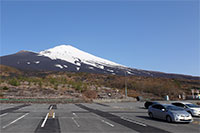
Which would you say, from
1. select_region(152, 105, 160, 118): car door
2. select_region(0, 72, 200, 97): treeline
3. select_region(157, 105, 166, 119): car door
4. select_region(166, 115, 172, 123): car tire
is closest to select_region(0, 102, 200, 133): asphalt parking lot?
select_region(166, 115, 172, 123): car tire

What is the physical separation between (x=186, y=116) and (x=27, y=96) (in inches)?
1627

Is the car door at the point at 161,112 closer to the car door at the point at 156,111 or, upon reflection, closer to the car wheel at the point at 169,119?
the car door at the point at 156,111

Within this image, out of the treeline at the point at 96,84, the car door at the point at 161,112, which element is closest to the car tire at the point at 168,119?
the car door at the point at 161,112

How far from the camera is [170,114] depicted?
17062 millimetres

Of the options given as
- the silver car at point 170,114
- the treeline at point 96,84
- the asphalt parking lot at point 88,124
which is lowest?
the asphalt parking lot at point 88,124

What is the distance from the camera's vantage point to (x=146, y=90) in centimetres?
8000

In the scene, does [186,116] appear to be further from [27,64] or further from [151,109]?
[27,64]

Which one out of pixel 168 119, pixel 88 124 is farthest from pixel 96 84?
pixel 88 124

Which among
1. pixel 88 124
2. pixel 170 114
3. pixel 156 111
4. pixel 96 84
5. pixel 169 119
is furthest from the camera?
pixel 96 84

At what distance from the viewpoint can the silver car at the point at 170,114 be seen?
655 inches

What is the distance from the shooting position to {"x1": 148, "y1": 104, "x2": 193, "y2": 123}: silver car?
655 inches

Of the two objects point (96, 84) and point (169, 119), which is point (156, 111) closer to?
point (169, 119)

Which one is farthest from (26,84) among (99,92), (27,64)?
(27,64)

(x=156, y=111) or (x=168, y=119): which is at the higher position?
(x=156, y=111)
